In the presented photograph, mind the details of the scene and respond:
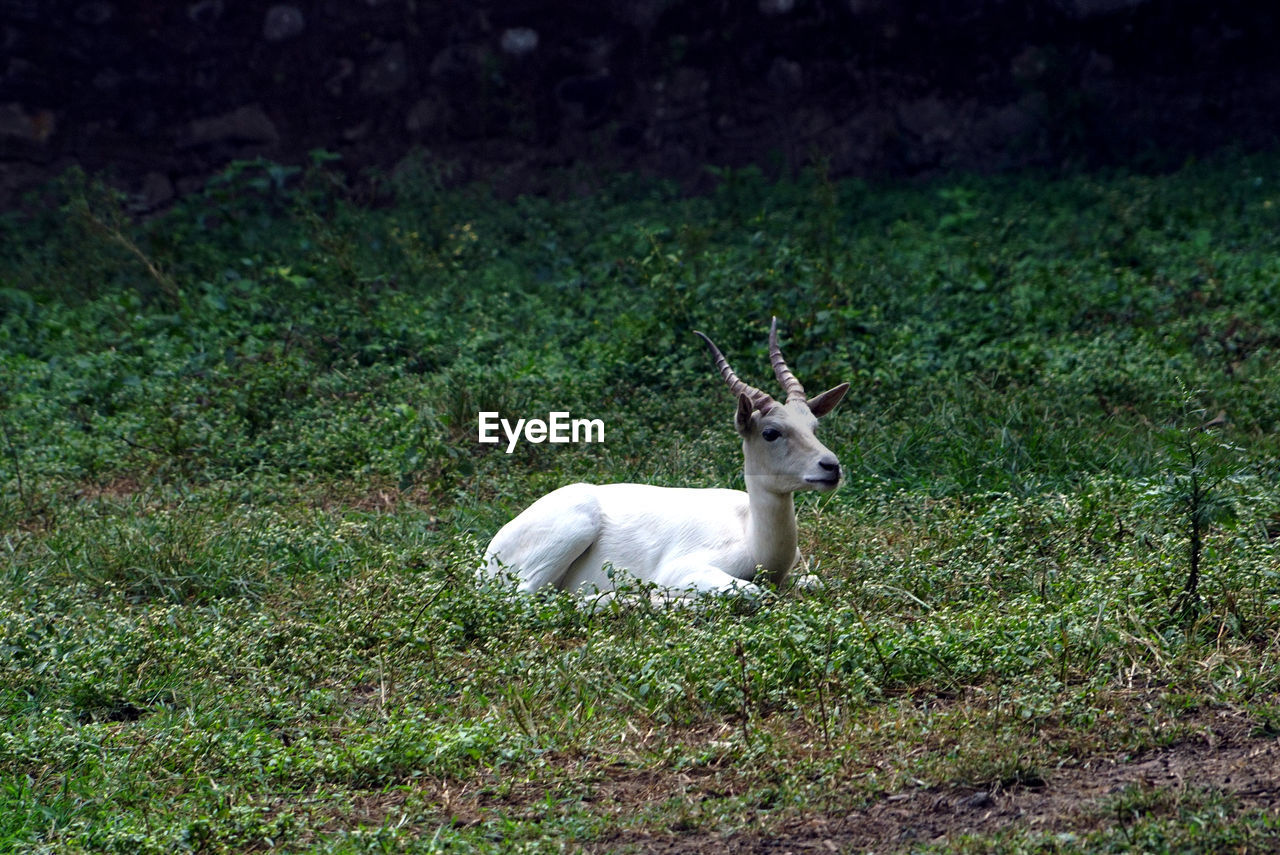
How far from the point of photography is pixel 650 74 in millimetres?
12328

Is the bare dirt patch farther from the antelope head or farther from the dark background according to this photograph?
the dark background

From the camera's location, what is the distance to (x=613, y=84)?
12.4m

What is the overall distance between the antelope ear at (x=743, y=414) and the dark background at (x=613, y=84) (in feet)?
22.7

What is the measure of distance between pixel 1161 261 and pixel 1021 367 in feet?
6.79

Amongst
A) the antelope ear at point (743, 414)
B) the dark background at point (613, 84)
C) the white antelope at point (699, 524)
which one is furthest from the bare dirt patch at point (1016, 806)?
the dark background at point (613, 84)

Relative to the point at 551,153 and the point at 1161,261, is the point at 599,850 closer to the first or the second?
the point at 1161,261

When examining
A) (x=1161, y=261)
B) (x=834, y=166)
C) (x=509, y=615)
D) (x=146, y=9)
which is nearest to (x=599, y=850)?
(x=509, y=615)

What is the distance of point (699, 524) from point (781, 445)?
560 millimetres

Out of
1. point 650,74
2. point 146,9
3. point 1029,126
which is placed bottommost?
point 1029,126

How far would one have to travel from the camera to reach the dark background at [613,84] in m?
11.8

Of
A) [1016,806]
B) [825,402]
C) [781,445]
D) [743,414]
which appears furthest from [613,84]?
[1016,806]

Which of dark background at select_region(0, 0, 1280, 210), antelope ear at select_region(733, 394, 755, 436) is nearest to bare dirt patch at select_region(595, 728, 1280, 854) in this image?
antelope ear at select_region(733, 394, 755, 436)

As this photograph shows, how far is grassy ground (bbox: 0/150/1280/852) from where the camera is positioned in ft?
12.7

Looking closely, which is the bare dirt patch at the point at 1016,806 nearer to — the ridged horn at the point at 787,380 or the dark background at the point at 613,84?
the ridged horn at the point at 787,380
